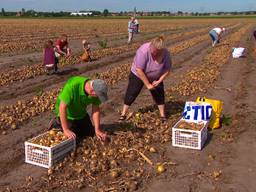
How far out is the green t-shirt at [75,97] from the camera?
5.75 metres

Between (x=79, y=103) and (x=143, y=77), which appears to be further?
(x=143, y=77)

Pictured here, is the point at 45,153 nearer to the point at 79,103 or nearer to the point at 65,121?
the point at 65,121

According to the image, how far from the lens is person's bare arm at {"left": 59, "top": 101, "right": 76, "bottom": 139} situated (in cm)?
577

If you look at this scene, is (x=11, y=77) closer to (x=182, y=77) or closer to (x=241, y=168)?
(x=182, y=77)

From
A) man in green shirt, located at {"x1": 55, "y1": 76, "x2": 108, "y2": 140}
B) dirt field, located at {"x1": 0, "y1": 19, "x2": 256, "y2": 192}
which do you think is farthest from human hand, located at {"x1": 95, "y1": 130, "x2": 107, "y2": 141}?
dirt field, located at {"x1": 0, "y1": 19, "x2": 256, "y2": 192}

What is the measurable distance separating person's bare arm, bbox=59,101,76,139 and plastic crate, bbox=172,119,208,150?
63.5 inches

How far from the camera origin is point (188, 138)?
645 centimetres

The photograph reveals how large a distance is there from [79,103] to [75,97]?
0.23 m

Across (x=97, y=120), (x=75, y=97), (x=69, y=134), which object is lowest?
(x=69, y=134)

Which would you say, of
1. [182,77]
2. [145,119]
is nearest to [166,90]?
[182,77]

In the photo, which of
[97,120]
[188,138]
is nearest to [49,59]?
[97,120]

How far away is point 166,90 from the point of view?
10945 mm

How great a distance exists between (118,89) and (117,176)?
5937mm

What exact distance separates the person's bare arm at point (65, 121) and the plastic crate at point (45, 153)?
89 millimetres
